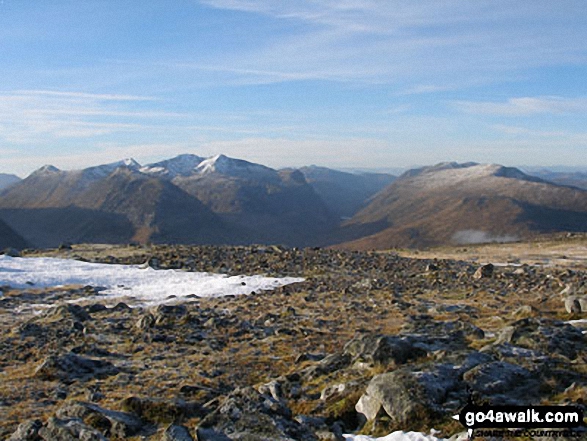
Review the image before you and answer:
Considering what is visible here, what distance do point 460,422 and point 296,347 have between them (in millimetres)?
10503

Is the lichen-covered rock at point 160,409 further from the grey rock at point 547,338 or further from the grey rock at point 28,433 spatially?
the grey rock at point 547,338

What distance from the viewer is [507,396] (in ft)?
40.7

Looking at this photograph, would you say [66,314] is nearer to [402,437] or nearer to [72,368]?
[72,368]

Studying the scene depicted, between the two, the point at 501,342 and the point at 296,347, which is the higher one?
the point at 501,342

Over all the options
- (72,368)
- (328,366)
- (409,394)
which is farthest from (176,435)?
(72,368)

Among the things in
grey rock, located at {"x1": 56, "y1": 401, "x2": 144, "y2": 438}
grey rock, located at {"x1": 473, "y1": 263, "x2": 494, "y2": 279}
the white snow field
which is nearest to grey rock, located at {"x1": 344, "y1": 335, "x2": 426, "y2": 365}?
grey rock, located at {"x1": 56, "y1": 401, "x2": 144, "y2": 438}

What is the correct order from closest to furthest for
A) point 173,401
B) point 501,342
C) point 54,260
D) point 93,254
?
1. point 173,401
2. point 501,342
3. point 54,260
4. point 93,254

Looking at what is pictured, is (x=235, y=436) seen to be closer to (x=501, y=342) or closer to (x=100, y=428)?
(x=100, y=428)

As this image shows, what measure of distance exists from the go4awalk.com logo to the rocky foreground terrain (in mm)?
450

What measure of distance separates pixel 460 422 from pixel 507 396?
1924 millimetres

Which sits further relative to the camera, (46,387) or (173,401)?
(46,387)

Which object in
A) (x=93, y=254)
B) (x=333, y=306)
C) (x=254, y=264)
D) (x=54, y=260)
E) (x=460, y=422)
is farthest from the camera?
(x=93, y=254)

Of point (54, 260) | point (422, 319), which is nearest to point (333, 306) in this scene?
point (422, 319)

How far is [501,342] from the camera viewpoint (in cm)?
1653
